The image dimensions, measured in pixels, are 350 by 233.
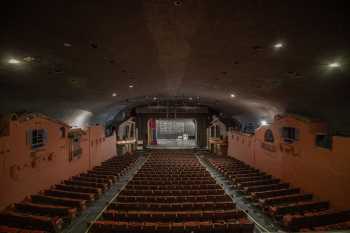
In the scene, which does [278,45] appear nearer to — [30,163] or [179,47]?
[179,47]

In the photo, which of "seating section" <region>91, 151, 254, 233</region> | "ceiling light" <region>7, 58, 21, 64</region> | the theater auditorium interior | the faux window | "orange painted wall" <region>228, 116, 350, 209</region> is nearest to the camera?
the theater auditorium interior

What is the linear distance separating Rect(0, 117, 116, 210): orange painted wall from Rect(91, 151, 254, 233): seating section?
3869 millimetres

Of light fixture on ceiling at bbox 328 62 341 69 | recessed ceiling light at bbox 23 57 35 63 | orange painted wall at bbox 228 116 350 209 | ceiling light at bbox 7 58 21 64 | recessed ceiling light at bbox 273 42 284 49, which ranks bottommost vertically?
orange painted wall at bbox 228 116 350 209

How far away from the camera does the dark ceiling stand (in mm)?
4344

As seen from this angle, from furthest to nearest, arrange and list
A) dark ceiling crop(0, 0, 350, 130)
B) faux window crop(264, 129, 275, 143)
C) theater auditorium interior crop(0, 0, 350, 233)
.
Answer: faux window crop(264, 129, 275, 143) < theater auditorium interior crop(0, 0, 350, 233) < dark ceiling crop(0, 0, 350, 130)

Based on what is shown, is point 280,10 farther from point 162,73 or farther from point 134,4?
point 162,73

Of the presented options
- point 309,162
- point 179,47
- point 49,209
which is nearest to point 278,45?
point 179,47

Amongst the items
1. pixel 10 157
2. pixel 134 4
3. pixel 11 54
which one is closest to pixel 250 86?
pixel 134 4

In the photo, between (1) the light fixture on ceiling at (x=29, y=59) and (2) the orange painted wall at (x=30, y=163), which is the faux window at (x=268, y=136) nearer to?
(2) the orange painted wall at (x=30, y=163)

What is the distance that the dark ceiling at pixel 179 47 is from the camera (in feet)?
14.3

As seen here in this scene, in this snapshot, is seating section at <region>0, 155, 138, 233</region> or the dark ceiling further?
seating section at <region>0, 155, 138, 233</region>

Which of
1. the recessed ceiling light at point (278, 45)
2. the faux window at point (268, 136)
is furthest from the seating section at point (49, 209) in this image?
the faux window at point (268, 136)

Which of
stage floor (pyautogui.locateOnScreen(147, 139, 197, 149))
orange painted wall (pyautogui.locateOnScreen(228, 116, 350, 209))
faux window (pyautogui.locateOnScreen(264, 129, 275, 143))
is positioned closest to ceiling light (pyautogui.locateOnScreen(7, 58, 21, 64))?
orange painted wall (pyautogui.locateOnScreen(228, 116, 350, 209))

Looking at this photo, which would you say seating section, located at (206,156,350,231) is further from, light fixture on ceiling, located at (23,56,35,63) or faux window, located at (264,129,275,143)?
light fixture on ceiling, located at (23,56,35,63)
